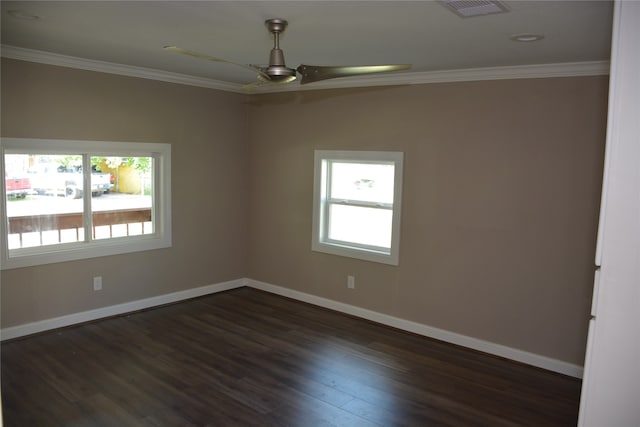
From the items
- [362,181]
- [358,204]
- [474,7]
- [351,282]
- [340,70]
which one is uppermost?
[474,7]

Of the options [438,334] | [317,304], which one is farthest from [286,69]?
[317,304]

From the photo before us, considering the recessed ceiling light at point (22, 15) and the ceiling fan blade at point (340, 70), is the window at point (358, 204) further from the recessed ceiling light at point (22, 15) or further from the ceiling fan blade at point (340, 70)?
the recessed ceiling light at point (22, 15)

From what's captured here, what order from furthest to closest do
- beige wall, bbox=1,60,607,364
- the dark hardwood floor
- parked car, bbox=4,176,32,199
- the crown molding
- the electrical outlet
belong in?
the electrical outlet → parked car, bbox=4,176,32,199 → beige wall, bbox=1,60,607,364 → the crown molding → the dark hardwood floor

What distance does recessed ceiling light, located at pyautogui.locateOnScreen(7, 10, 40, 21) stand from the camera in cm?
292

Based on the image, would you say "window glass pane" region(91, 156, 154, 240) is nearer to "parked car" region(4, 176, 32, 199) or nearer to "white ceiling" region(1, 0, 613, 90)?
"parked car" region(4, 176, 32, 199)

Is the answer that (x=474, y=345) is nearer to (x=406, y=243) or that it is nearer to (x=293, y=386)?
(x=406, y=243)

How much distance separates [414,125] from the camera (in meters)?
4.77

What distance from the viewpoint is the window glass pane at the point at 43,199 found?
4391 millimetres

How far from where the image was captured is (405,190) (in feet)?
16.0

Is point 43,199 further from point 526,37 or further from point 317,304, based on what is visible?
point 526,37

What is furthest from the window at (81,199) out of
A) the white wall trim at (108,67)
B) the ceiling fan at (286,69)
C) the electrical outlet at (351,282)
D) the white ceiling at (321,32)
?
the ceiling fan at (286,69)

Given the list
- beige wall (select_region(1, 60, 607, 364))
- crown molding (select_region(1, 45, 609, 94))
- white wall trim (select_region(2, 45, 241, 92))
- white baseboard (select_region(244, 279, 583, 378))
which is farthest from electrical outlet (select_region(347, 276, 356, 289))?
white wall trim (select_region(2, 45, 241, 92))

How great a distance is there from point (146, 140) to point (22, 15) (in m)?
2.22

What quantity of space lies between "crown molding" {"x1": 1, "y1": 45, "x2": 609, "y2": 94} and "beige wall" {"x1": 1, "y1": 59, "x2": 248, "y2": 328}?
76 mm
